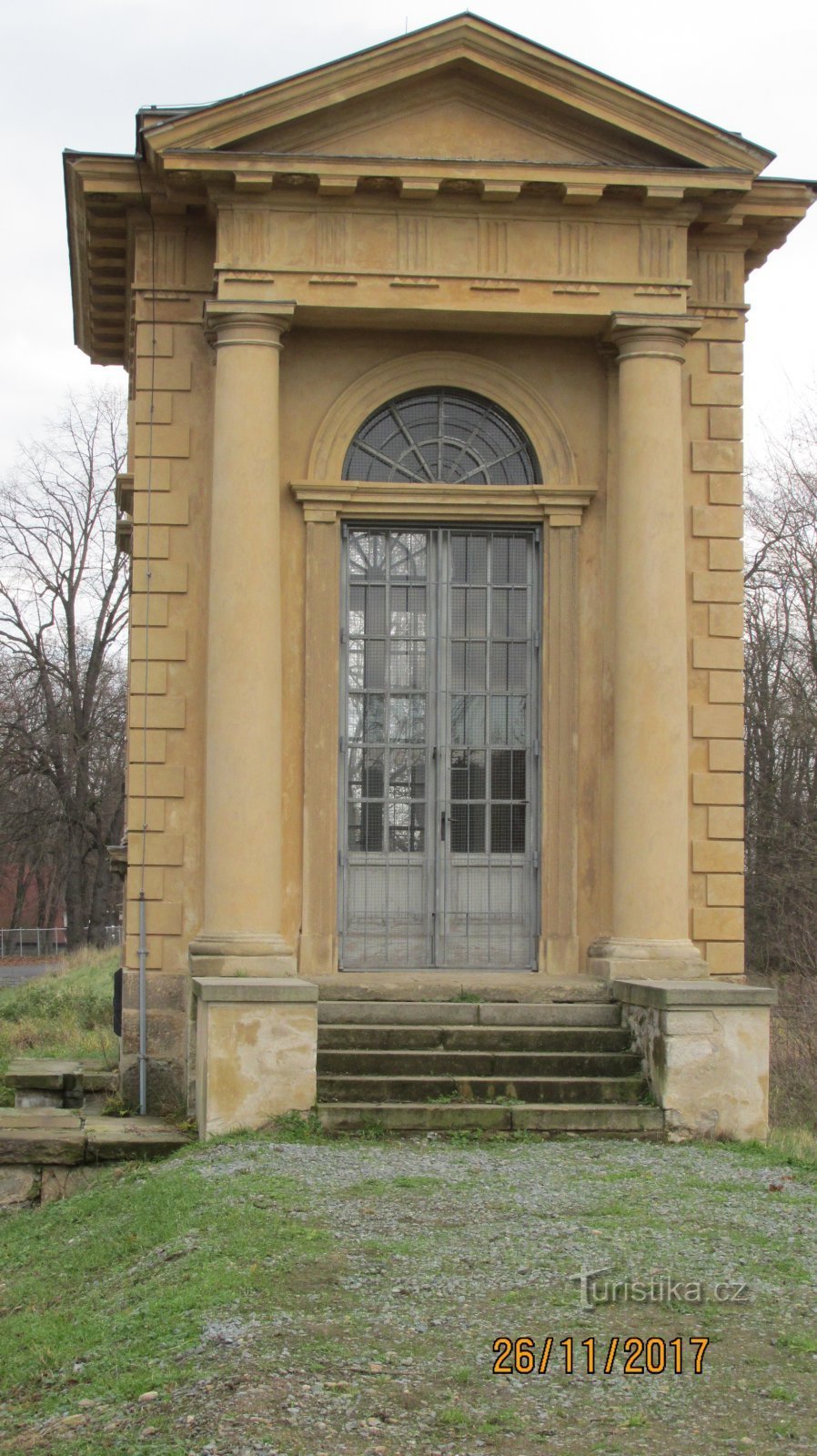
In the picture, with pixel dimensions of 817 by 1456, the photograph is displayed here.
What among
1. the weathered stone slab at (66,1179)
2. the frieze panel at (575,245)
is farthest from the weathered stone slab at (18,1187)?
the frieze panel at (575,245)

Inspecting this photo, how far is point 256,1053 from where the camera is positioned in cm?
1018

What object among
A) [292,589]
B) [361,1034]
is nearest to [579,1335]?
[361,1034]

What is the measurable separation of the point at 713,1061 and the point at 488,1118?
144 cm

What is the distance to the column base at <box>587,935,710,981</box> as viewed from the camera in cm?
1162

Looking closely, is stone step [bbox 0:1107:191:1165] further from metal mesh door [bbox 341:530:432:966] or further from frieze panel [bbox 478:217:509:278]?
frieze panel [bbox 478:217:509:278]

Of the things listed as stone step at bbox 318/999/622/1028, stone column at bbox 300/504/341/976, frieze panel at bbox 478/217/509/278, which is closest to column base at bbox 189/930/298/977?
stone step at bbox 318/999/622/1028

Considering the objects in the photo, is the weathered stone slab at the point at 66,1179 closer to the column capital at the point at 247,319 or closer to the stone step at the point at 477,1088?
the stone step at the point at 477,1088

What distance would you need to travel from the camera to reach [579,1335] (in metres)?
6.20

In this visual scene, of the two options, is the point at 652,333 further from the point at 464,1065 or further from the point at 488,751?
the point at 464,1065

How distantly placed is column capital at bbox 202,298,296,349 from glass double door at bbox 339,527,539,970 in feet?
5.28

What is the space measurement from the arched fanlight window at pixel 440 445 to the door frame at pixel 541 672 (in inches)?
9.3

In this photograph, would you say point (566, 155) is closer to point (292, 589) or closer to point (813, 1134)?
point (292, 589)

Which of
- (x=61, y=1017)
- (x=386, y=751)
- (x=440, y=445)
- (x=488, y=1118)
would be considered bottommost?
(x=61, y=1017)
